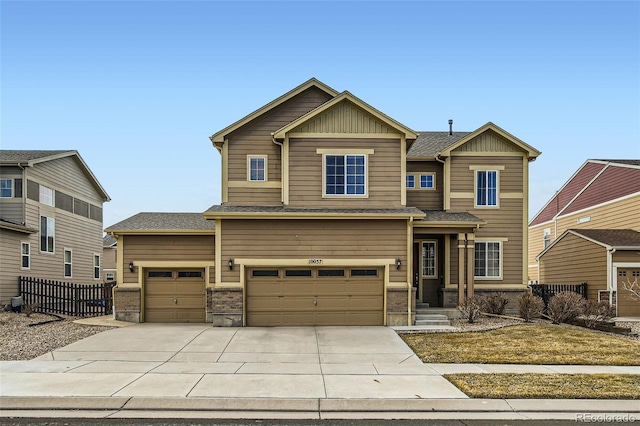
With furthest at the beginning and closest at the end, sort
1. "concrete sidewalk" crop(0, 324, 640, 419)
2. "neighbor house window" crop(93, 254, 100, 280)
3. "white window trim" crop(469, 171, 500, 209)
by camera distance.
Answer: "neighbor house window" crop(93, 254, 100, 280), "white window trim" crop(469, 171, 500, 209), "concrete sidewalk" crop(0, 324, 640, 419)

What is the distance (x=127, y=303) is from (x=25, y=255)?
7576 millimetres

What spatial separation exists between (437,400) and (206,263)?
1276cm

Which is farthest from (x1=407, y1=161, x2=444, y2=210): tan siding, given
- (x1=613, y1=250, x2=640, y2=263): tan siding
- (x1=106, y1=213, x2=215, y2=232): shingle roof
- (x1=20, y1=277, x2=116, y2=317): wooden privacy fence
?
(x1=20, y1=277, x2=116, y2=317): wooden privacy fence

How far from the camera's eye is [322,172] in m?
19.3

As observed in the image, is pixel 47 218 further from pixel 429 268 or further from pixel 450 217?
pixel 450 217

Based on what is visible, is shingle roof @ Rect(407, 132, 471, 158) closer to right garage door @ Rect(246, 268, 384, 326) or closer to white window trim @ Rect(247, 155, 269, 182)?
white window trim @ Rect(247, 155, 269, 182)

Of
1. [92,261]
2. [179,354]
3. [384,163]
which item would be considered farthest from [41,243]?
[384,163]

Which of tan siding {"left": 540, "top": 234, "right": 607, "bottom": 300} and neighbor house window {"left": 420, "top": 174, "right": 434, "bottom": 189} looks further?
tan siding {"left": 540, "top": 234, "right": 607, "bottom": 300}

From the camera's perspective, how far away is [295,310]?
18.5 m

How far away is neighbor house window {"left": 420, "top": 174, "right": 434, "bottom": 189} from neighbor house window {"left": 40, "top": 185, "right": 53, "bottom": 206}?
18439 mm

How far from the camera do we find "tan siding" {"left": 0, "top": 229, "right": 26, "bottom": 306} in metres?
21.8

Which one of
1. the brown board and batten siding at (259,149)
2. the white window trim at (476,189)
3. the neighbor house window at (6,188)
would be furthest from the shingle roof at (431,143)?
the neighbor house window at (6,188)

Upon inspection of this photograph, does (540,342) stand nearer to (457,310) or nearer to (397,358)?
(397,358)

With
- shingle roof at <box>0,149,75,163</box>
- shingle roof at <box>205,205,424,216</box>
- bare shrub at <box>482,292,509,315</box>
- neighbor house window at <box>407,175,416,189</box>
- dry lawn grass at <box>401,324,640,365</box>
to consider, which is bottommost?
dry lawn grass at <box>401,324,640,365</box>
